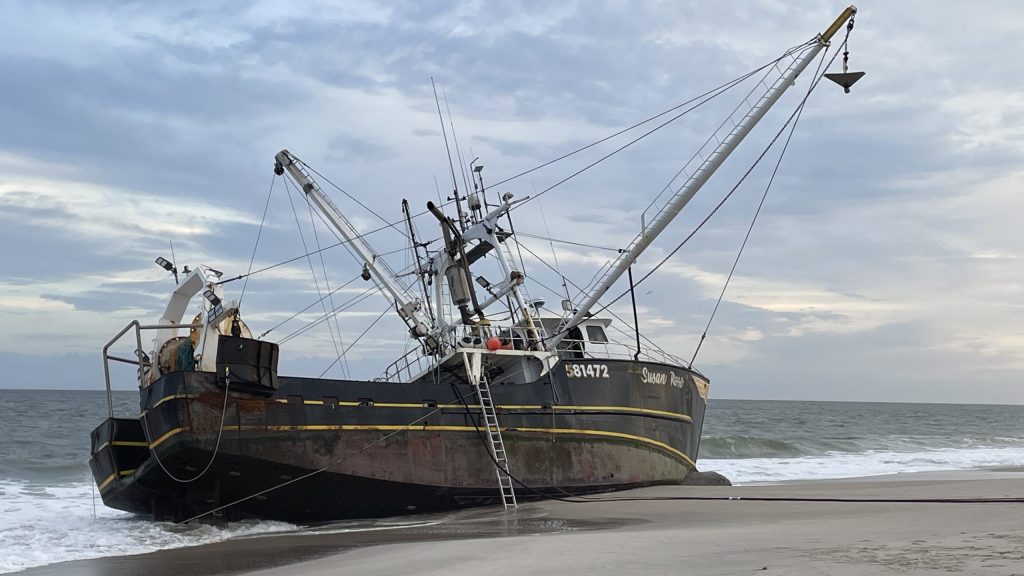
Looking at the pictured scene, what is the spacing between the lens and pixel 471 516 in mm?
16000

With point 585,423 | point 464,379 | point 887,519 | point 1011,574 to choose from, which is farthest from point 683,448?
point 1011,574

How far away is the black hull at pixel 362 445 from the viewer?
48.5ft

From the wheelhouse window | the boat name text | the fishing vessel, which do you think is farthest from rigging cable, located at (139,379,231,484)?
the wheelhouse window

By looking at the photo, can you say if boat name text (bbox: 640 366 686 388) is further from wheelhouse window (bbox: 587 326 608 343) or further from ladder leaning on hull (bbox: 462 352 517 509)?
ladder leaning on hull (bbox: 462 352 517 509)

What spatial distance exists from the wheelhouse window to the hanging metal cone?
7.83 m

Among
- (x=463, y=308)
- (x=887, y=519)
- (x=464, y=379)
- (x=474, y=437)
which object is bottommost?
(x=887, y=519)

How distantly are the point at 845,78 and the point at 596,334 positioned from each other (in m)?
8.08

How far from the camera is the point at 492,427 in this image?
17.3 m

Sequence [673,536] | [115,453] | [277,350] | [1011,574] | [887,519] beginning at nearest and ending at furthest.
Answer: [1011,574] → [673,536] → [887,519] → [277,350] → [115,453]

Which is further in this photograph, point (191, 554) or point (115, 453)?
point (115, 453)

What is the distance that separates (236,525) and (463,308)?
652 centimetres

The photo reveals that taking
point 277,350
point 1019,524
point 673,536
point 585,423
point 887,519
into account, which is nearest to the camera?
point 1019,524

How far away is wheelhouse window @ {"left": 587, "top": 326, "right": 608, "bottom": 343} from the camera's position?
22.0m

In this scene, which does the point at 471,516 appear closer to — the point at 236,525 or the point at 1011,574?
the point at 236,525
